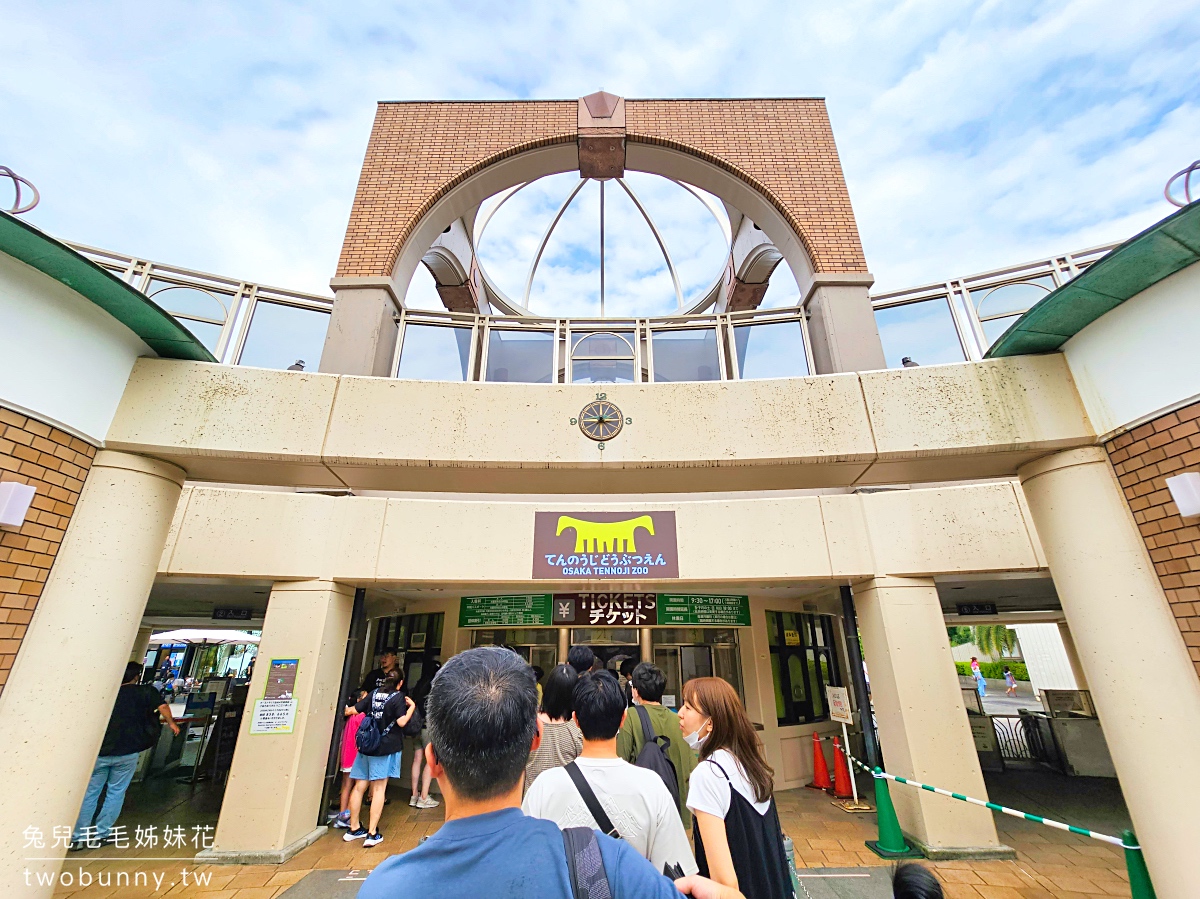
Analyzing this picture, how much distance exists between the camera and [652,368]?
287 inches

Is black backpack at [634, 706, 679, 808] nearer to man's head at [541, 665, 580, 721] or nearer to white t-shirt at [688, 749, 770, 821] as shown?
man's head at [541, 665, 580, 721]

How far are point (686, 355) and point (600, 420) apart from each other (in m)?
3.59

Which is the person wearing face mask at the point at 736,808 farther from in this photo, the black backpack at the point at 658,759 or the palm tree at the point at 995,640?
the palm tree at the point at 995,640

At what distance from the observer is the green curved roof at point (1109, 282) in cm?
285

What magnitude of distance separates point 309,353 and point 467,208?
4074mm

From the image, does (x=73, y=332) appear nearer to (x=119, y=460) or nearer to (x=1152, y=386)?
(x=119, y=460)

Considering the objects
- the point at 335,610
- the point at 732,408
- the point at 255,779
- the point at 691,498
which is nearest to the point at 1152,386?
the point at 732,408

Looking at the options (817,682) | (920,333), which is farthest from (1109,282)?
(817,682)

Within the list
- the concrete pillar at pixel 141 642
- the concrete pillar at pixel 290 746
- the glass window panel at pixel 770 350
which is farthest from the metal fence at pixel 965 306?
the concrete pillar at pixel 141 642

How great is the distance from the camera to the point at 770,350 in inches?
305

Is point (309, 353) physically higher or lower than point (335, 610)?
higher

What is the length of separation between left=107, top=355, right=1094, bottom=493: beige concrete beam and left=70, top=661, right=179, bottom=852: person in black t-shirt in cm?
354

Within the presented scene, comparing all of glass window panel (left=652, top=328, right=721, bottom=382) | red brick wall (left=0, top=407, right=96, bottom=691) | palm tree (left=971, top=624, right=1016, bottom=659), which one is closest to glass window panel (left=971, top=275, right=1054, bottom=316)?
glass window panel (left=652, top=328, right=721, bottom=382)

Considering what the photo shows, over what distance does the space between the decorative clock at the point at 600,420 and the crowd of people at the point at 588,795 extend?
175 centimetres
